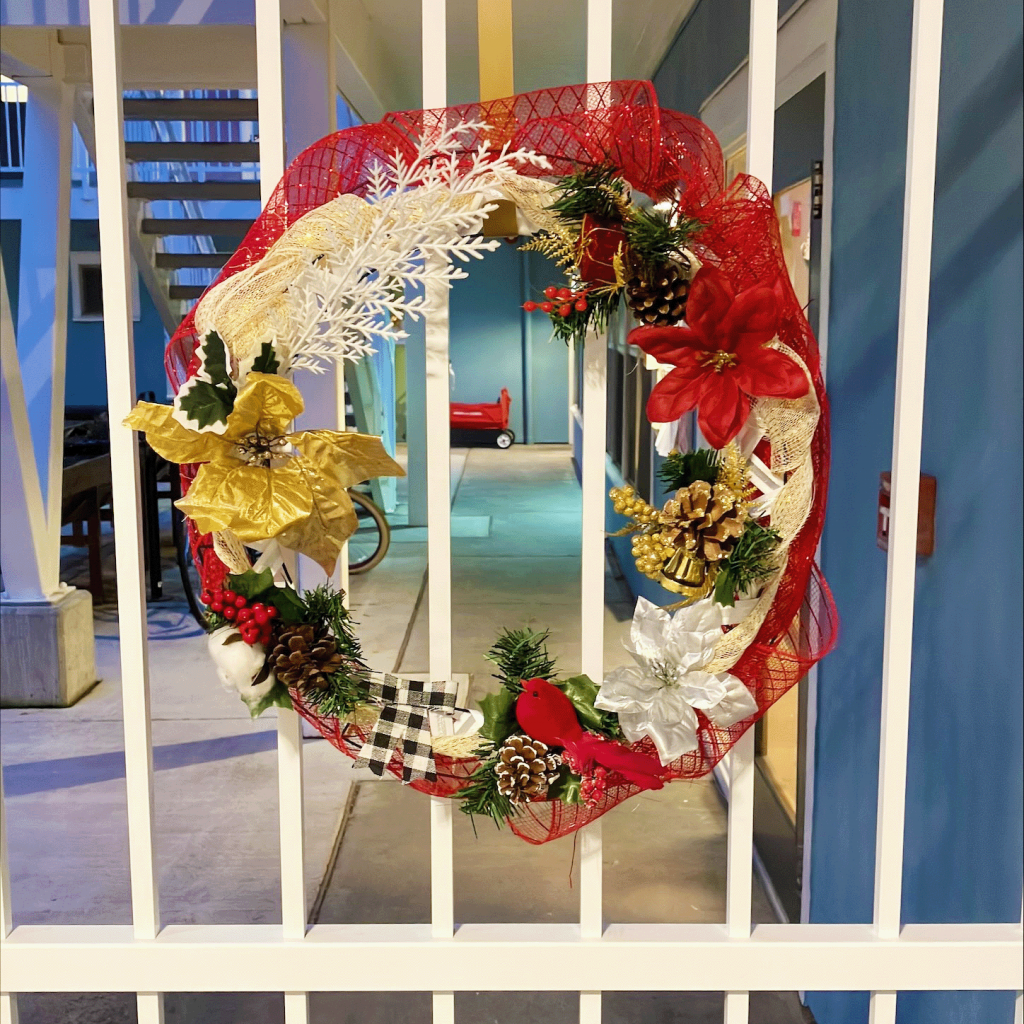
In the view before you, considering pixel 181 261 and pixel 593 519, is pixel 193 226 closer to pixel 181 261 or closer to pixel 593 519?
pixel 181 261

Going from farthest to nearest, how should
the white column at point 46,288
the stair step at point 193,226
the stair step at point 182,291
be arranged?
the stair step at point 182,291 < the stair step at point 193,226 < the white column at point 46,288

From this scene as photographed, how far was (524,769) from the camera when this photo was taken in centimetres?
104

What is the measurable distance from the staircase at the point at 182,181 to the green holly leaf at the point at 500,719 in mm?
4313

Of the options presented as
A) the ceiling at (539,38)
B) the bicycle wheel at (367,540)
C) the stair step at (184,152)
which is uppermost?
the ceiling at (539,38)

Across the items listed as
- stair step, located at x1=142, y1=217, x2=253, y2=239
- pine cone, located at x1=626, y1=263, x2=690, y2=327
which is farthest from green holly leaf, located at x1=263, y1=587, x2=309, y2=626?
stair step, located at x1=142, y1=217, x2=253, y2=239

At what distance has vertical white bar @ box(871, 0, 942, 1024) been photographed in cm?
100

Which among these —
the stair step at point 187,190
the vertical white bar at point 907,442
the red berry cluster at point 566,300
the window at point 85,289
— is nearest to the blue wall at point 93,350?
the window at point 85,289

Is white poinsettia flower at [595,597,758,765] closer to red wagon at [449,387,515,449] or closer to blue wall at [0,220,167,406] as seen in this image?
blue wall at [0,220,167,406]

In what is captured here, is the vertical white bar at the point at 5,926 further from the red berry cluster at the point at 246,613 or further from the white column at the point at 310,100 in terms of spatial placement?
the white column at the point at 310,100

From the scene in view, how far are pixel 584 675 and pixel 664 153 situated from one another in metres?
0.52

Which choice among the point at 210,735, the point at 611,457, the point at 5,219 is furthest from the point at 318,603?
the point at 5,219

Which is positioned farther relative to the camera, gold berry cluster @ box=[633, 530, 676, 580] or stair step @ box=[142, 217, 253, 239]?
stair step @ box=[142, 217, 253, 239]

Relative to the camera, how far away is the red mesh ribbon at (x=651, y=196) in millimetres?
975

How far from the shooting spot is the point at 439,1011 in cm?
111
